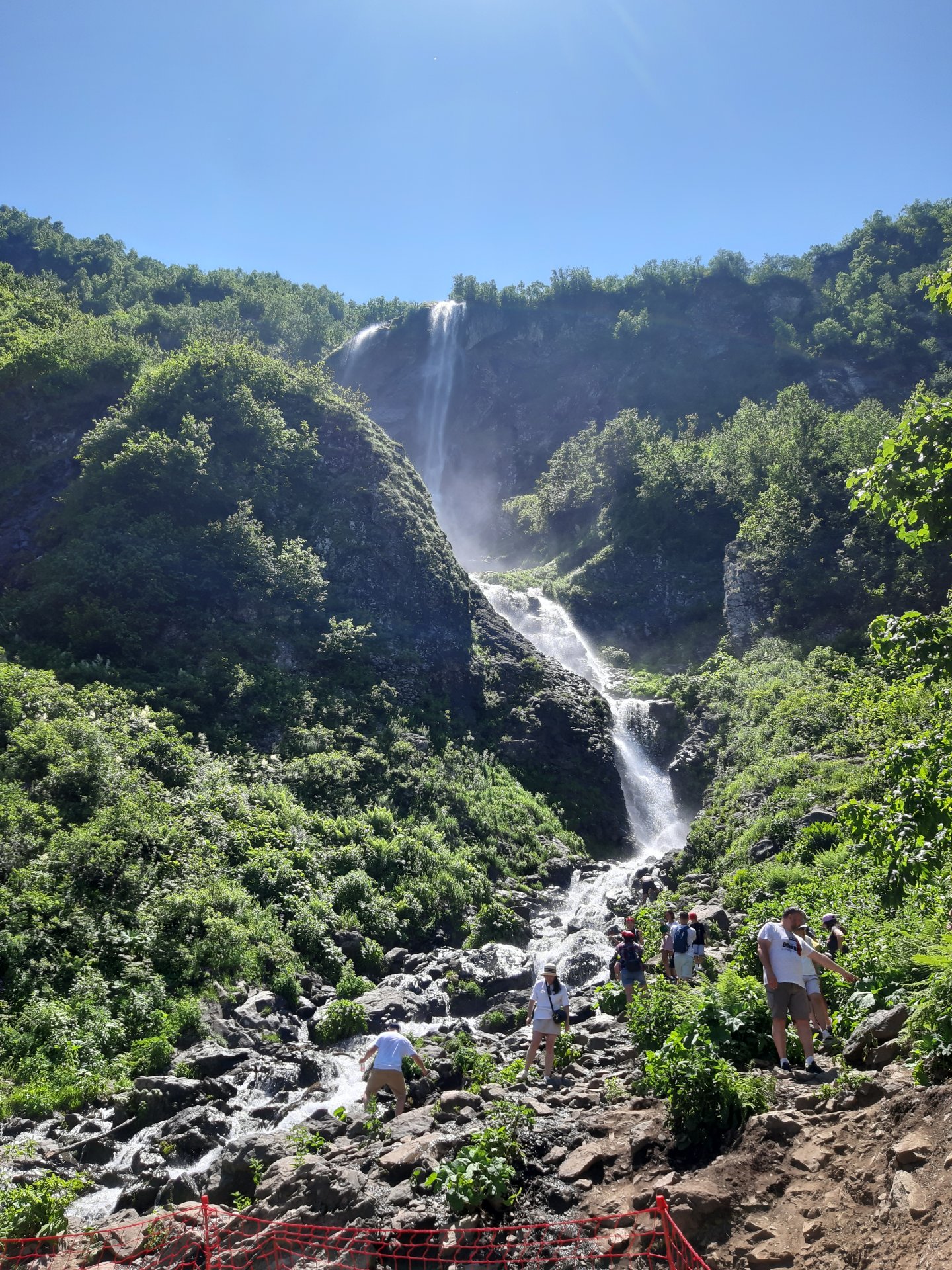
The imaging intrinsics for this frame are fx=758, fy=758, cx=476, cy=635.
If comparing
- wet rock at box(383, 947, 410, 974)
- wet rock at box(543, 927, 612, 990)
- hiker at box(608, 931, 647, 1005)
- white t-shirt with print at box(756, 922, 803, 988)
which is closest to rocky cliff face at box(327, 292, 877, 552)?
wet rock at box(543, 927, 612, 990)

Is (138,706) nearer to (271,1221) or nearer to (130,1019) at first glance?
(130,1019)

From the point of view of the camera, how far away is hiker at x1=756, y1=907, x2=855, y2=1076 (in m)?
7.53

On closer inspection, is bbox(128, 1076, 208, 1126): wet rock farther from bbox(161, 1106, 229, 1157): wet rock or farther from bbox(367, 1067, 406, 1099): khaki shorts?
bbox(367, 1067, 406, 1099): khaki shorts

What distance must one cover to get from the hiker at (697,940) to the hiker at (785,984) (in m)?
3.72

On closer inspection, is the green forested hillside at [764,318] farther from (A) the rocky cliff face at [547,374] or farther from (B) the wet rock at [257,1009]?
(B) the wet rock at [257,1009]

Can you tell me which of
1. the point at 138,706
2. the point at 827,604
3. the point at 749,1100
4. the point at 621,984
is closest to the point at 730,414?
the point at 827,604

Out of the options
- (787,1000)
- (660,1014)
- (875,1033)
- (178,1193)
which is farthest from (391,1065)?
(875,1033)

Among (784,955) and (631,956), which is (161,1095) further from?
(784,955)

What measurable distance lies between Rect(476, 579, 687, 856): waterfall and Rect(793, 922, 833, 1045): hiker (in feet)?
65.6

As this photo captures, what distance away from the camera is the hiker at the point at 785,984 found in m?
7.53

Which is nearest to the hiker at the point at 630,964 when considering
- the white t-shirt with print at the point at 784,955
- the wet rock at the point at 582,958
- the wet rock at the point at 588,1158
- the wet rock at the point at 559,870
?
the wet rock at the point at 582,958

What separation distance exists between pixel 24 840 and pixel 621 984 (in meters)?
11.4

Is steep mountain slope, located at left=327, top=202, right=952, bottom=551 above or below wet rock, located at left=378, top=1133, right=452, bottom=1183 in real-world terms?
above

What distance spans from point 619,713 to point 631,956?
901 inches
